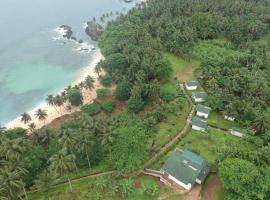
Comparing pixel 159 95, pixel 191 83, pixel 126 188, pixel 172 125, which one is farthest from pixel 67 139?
pixel 191 83

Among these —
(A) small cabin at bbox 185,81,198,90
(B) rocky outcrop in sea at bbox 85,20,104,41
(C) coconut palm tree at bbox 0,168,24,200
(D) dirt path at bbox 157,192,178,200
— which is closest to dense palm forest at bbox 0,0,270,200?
(C) coconut palm tree at bbox 0,168,24,200

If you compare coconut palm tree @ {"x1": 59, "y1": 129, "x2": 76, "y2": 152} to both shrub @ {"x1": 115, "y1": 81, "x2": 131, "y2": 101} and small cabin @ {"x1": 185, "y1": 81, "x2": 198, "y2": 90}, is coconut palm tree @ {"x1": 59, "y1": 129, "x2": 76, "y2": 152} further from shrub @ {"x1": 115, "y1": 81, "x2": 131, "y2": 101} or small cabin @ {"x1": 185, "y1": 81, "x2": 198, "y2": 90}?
small cabin @ {"x1": 185, "y1": 81, "x2": 198, "y2": 90}

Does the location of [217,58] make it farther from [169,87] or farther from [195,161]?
[195,161]

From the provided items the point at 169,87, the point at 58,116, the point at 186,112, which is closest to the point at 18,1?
the point at 58,116

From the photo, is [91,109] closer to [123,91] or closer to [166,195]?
[123,91]

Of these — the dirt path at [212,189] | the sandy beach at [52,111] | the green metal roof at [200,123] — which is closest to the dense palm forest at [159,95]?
the dirt path at [212,189]
